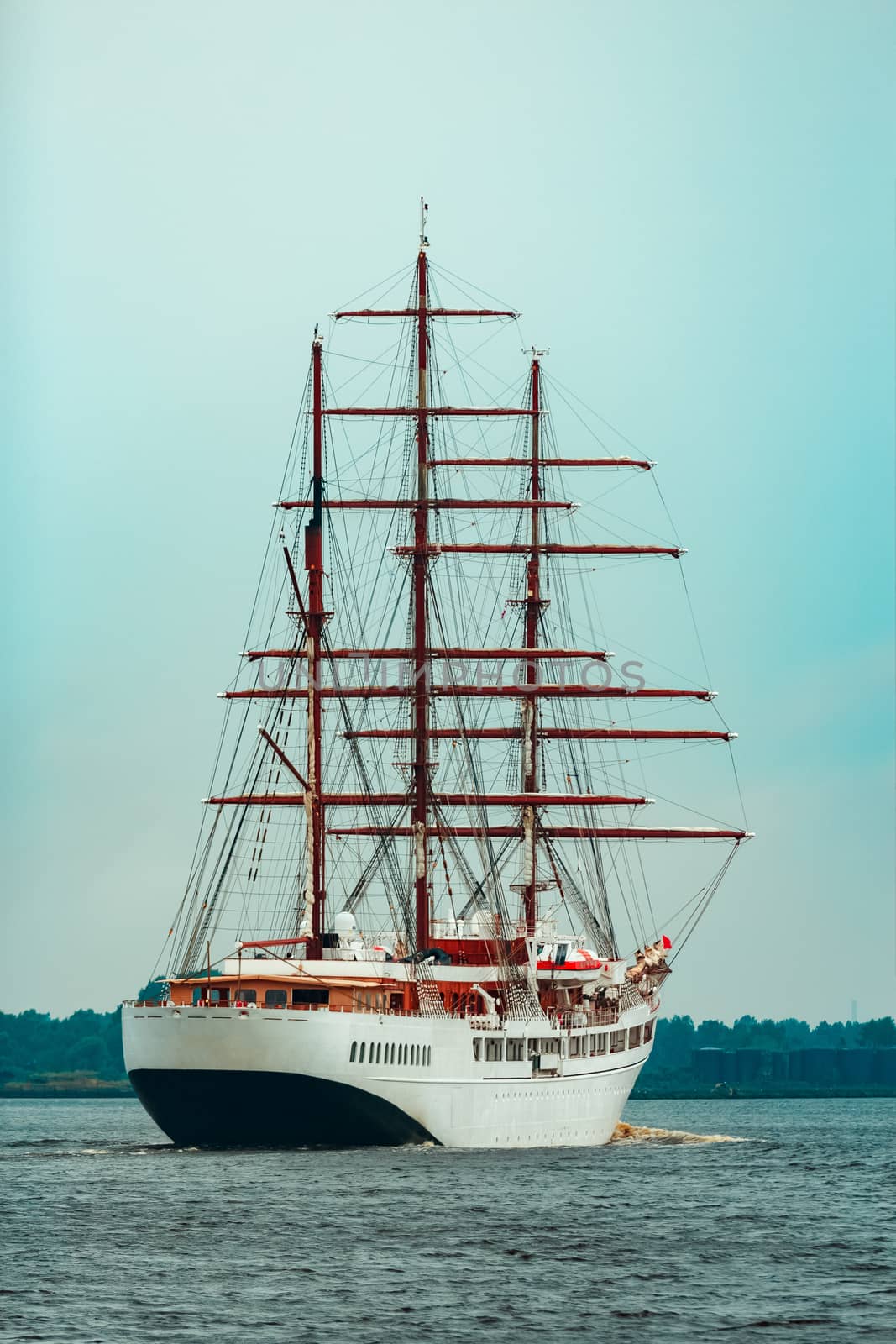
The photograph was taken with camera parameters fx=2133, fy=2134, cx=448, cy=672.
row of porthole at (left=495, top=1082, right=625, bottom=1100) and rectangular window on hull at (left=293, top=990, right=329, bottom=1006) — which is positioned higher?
rectangular window on hull at (left=293, top=990, right=329, bottom=1006)

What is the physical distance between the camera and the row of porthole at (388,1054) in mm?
76812

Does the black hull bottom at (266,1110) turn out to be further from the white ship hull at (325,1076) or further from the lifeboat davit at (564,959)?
the lifeboat davit at (564,959)

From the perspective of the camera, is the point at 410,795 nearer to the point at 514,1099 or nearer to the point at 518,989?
the point at 518,989

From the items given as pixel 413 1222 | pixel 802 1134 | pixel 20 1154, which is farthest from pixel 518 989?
pixel 802 1134

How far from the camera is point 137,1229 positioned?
58094 mm

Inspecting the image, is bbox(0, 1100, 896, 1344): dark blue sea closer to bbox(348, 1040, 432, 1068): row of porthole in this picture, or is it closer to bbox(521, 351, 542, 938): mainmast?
bbox(348, 1040, 432, 1068): row of porthole

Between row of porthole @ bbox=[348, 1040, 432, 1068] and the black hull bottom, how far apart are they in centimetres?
117

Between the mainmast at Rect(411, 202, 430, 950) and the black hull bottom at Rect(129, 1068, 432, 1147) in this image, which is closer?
the black hull bottom at Rect(129, 1068, 432, 1147)

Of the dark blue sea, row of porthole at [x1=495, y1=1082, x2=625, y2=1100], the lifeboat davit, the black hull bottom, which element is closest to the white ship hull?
the black hull bottom

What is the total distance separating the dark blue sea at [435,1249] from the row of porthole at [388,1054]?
3.45 metres

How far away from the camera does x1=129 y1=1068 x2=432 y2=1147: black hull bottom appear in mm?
75938

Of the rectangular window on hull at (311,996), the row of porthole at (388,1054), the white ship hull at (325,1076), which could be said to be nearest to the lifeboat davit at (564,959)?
the white ship hull at (325,1076)

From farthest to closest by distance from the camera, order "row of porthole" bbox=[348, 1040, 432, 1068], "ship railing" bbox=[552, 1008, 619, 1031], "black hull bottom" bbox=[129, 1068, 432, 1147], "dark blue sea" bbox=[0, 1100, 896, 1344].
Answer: "ship railing" bbox=[552, 1008, 619, 1031] < "row of porthole" bbox=[348, 1040, 432, 1068] < "black hull bottom" bbox=[129, 1068, 432, 1147] < "dark blue sea" bbox=[0, 1100, 896, 1344]

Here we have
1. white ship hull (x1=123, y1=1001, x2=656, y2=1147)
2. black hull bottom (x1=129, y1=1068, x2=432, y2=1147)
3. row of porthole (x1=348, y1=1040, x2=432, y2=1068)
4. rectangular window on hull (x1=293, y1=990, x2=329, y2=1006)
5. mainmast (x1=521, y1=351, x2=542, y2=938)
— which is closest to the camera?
white ship hull (x1=123, y1=1001, x2=656, y2=1147)
